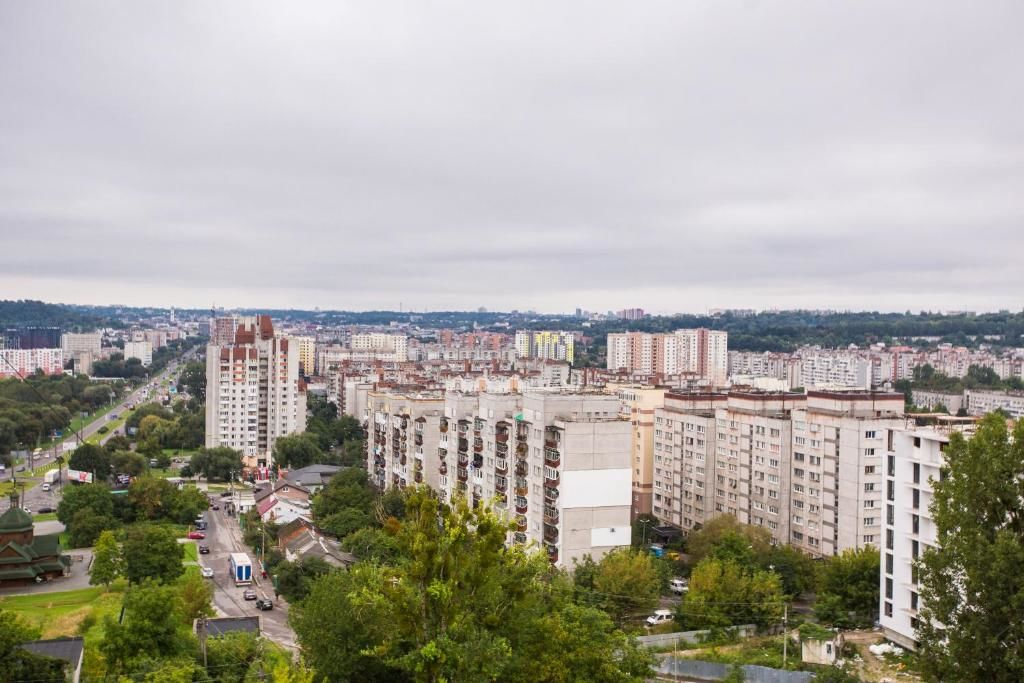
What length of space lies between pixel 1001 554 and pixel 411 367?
63670 mm

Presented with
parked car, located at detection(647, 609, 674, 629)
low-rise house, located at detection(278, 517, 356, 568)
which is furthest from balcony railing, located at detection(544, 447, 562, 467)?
low-rise house, located at detection(278, 517, 356, 568)

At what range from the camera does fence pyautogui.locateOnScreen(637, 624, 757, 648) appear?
59.4 ft

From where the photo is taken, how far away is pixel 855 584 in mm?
19734

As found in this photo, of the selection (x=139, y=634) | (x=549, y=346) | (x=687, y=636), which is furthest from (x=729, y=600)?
(x=549, y=346)

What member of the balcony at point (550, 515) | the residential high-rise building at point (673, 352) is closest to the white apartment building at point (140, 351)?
the residential high-rise building at point (673, 352)

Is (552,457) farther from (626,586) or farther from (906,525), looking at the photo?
(906,525)

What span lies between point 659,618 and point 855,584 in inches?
173

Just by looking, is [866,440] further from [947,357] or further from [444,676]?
[947,357]

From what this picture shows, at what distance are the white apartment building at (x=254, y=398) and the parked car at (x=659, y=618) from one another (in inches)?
1236

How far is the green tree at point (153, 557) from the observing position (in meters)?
22.8

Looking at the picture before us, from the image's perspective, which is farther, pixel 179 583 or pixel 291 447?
pixel 291 447

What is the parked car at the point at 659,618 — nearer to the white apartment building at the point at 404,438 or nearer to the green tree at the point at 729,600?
the green tree at the point at 729,600

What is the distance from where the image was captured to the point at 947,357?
85.6m

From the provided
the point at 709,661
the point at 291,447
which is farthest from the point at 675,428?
the point at 291,447
